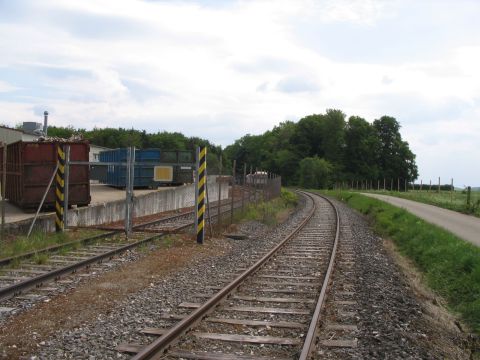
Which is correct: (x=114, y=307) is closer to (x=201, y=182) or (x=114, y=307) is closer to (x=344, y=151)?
(x=201, y=182)

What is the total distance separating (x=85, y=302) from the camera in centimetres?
738

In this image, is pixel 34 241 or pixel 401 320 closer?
pixel 401 320

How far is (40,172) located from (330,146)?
10277 cm

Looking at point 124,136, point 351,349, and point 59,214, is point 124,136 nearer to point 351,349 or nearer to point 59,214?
point 59,214

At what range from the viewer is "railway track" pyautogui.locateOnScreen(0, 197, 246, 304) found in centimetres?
799

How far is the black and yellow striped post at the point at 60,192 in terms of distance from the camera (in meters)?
14.0

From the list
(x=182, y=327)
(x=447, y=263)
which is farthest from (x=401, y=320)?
(x=447, y=263)

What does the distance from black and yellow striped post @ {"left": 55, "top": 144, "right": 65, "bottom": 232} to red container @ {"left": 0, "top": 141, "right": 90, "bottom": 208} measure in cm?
210

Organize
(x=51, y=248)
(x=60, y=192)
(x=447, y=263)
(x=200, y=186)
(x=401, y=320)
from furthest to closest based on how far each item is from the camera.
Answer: (x=200, y=186), (x=60, y=192), (x=51, y=248), (x=447, y=263), (x=401, y=320)

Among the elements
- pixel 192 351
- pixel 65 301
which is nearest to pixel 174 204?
pixel 65 301

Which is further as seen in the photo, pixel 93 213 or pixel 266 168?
pixel 266 168

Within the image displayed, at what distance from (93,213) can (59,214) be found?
2.57 m

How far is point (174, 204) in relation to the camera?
25.1m

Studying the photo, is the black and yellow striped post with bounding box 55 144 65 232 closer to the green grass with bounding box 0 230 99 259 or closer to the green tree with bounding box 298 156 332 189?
the green grass with bounding box 0 230 99 259
